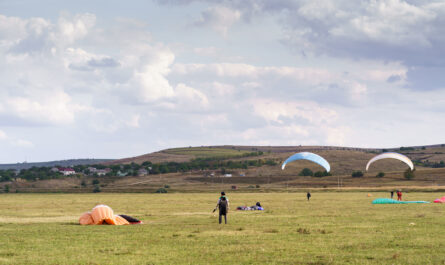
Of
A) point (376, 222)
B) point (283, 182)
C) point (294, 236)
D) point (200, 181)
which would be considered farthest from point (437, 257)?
point (200, 181)

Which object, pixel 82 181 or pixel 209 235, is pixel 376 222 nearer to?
pixel 209 235

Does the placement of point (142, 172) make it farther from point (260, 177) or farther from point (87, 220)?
point (87, 220)

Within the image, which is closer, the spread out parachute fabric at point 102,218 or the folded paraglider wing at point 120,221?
the spread out parachute fabric at point 102,218

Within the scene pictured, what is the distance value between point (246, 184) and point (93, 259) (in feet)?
373

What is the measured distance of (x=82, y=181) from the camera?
148 m

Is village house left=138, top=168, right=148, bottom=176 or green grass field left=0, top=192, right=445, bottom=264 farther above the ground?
village house left=138, top=168, right=148, bottom=176

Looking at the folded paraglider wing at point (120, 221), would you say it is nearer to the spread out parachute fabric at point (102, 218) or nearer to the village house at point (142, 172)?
the spread out parachute fabric at point (102, 218)

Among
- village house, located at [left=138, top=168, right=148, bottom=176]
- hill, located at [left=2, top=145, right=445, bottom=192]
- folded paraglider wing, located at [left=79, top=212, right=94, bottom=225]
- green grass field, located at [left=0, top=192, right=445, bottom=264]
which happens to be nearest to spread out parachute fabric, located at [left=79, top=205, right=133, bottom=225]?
folded paraglider wing, located at [left=79, top=212, right=94, bottom=225]

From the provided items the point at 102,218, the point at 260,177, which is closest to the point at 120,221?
the point at 102,218

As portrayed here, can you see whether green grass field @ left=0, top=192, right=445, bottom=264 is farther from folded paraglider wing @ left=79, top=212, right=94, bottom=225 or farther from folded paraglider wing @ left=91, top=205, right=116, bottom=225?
folded paraglider wing @ left=79, top=212, right=94, bottom=225

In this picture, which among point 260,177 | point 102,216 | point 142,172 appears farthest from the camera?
point 142,172

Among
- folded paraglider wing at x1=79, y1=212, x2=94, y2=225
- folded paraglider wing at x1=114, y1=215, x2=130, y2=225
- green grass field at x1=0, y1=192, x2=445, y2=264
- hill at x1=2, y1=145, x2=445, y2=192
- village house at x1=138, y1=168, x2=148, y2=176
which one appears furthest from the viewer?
village house at x1=138, y1=168, x2=148, y2=176

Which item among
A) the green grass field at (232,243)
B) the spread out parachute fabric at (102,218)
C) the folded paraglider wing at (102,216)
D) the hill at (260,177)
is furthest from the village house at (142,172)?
the green grass field at (232,243)

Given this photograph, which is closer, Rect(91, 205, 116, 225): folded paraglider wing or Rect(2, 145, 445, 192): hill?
Rect(91, 205, 116, 225): folded paraglider wing
